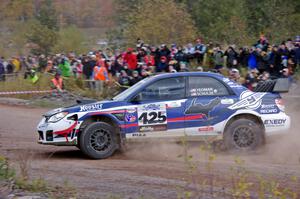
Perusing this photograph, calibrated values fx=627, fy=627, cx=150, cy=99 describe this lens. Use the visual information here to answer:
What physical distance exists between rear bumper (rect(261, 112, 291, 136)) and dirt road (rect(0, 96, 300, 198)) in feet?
0.89

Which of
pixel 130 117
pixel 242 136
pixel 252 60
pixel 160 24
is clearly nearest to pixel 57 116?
pixel 130 117

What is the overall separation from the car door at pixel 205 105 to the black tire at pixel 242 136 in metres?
0.21

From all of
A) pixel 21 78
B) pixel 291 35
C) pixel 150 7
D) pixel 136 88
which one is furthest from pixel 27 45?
pixel 136 88

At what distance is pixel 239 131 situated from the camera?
38.3 ft

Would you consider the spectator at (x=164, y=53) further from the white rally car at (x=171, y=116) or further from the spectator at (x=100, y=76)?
the white rally car at (x=171, y=116)

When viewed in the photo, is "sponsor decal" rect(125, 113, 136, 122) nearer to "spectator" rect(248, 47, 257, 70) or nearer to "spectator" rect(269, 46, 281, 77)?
"spectator" rect(269, 46, 281, 77)

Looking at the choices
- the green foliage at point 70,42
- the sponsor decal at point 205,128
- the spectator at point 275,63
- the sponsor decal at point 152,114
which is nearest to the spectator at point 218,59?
the spectator at point 275,63

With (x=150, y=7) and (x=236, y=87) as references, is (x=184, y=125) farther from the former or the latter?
(x=150, y=7)

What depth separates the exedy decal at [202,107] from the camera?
1153 cm

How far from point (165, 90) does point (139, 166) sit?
175 centimetres

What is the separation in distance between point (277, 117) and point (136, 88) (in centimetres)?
274

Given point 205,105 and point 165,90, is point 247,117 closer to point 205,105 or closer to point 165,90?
point 205,105

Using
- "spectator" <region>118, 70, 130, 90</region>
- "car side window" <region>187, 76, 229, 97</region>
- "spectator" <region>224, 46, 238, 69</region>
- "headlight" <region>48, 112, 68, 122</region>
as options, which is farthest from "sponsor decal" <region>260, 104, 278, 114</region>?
"spectator" <region>224, 46, 238, 69</region>

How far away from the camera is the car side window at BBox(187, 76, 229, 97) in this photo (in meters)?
11.7
